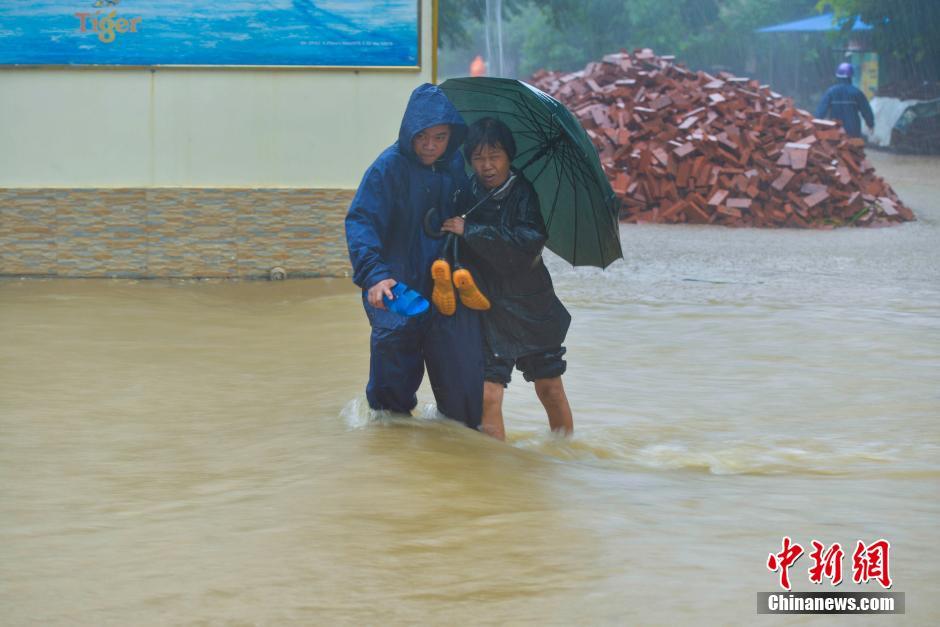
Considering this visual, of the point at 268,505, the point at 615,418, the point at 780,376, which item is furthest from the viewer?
the point at 780,376

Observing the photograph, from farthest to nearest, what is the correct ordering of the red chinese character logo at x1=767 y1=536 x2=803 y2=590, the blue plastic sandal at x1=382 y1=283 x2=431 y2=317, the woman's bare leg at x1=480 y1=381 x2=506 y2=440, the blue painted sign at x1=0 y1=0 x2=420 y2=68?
the blue painted sign at x1=0 y1=0 x2=420 y2=68 < the woman's bare leg at x1=480 y1=381 x2=506 y2=440 < the blue plastic sandal at x1=382 y1=283 x2=431 y2=317 < the red chinese character logo at x1=767 y1=536 x2=803 y2=590

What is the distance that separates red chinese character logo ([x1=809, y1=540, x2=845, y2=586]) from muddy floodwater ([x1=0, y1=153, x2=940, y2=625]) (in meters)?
0.04

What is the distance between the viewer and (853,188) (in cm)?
1894

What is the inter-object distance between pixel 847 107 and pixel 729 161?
6571 mm

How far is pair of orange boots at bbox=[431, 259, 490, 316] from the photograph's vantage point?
5598 mm

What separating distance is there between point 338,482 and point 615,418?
2360mm

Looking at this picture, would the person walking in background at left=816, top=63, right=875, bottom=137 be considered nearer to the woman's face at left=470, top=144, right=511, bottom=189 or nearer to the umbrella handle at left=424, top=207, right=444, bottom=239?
the woman's face at left=470, top=144, right=511, bottom=189

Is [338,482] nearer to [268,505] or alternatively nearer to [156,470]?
[268,505]

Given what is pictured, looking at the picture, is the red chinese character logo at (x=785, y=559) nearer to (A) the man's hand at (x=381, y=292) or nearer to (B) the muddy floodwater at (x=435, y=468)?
(B) the muddy floodwater at (x=435, y=468)

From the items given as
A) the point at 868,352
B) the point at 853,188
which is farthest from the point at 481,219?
the point at 853,188

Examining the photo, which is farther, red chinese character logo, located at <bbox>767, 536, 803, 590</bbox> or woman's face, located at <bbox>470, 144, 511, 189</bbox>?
woman's face, located at <bbox>470, 144, 511, 189</bbox>

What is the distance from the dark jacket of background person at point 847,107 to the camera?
81.4 feet

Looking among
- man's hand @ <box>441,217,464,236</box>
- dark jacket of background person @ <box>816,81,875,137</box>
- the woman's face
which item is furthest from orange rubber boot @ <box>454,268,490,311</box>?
dark jacket of background person @ <box>816,81,875,137</box>

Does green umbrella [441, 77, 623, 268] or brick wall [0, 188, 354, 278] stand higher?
green umbrella [441, 77, 623, 268]
